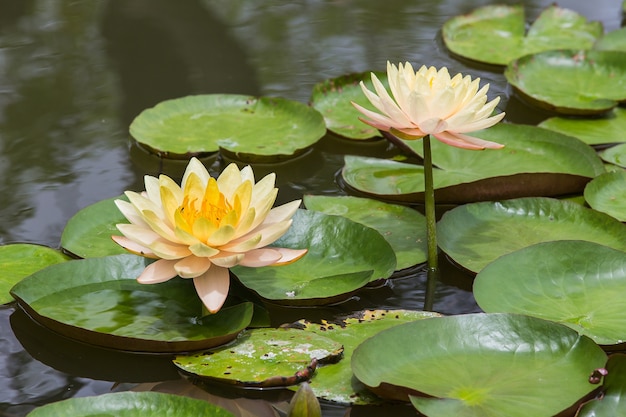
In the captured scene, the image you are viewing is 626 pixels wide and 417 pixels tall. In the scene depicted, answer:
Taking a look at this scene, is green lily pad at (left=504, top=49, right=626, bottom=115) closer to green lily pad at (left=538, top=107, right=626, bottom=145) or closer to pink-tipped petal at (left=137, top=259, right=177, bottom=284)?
green lily pad at (left=538, top=107, right=626, bottom=145)

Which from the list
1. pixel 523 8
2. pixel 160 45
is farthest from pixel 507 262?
pixel 523 8

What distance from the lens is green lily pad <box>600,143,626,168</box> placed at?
239 cm

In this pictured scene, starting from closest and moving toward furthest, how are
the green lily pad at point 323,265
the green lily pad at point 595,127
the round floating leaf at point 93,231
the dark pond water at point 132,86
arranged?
1. the dark pond water at point 132,86
2. the green lily pad at point 323,265
3. the round floating leaf at point 93,231
4. the green lily pad at point 595,127

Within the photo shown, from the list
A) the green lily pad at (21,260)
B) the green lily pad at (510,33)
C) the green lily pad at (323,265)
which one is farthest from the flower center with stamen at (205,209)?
the green lily pad at (510,33)

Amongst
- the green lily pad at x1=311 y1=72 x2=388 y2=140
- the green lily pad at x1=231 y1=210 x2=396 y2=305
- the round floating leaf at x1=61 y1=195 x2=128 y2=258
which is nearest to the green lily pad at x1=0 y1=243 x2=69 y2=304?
the round floating leaf at x1=61 y1=195 x2=128 y2=258

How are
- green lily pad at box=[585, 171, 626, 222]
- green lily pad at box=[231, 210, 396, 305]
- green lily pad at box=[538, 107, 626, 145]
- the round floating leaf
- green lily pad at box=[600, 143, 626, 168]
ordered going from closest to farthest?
green lily pad at box=[231, 210, 396, 305] → the round floating leaf → green lily pad at box=[585, 171, 626, 222] → green lily pad at box=[600, 143, 626, 168] → green lily pad at box=[538, 107, 626, 145]

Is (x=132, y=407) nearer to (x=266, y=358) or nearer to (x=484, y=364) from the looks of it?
(x=266, y=358)

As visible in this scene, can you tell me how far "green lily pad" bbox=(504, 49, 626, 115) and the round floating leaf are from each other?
Answer: 1521mm

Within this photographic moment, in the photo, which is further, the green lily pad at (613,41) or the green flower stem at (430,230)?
the green lily pad at (613,41)

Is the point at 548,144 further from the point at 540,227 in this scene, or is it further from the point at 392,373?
the point at 392,373

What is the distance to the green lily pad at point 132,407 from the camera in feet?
4.60

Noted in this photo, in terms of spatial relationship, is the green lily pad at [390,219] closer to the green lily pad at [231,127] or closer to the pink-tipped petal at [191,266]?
the green lily pad at [231,127]

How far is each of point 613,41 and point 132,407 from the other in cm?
256

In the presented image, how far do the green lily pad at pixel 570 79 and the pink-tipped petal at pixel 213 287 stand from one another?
1.54 m
